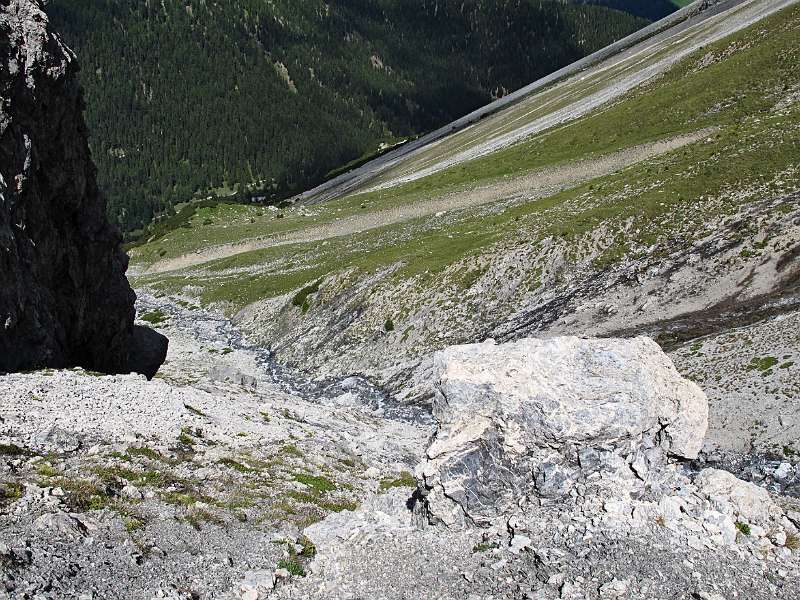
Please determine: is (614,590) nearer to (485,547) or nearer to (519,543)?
(519,543)

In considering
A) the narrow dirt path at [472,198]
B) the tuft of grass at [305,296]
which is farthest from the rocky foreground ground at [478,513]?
the narrow dirt path at [472,198]

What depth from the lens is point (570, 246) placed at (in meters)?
56.6

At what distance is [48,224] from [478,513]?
33.0 meters

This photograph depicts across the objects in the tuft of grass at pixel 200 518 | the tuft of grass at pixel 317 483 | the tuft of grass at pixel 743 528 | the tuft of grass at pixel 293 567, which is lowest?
the tuft of grass at pixel 743 528

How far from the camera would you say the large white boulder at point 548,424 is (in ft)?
62.9

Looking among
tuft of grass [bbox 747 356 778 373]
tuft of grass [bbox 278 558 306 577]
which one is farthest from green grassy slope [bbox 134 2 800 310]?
tuft of grass [bbox 278 558 306 577]

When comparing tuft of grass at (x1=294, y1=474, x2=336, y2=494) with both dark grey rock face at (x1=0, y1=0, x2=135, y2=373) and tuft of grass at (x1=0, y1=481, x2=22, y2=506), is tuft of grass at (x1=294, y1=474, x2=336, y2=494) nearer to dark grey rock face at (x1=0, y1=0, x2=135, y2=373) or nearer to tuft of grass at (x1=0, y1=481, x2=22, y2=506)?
tuft of grass at (x1=0, y1=481, x2=22, y2=506)

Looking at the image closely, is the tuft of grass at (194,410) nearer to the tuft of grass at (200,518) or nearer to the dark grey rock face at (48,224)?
the dark grey rock face at (48,224)

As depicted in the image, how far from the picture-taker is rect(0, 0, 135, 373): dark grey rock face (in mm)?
34250

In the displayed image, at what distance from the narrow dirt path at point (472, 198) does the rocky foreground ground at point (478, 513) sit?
68.7m

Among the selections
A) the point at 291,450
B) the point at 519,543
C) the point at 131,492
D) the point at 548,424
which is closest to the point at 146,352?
the point at 291,450

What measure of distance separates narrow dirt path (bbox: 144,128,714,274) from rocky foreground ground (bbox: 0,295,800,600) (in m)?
68.7

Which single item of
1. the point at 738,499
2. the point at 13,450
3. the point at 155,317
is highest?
the point at 13,450

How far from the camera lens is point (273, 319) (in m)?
69.1
